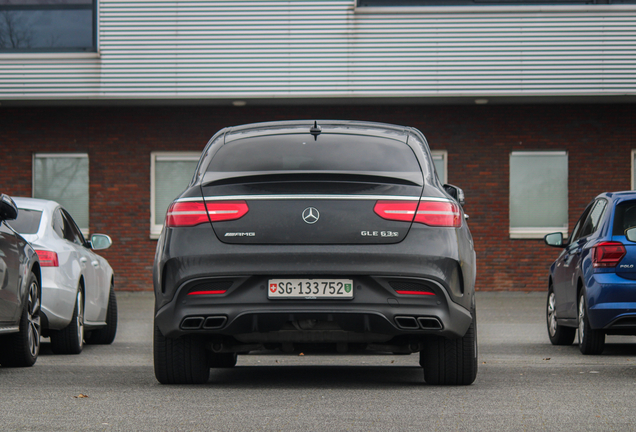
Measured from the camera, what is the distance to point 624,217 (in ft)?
31.8

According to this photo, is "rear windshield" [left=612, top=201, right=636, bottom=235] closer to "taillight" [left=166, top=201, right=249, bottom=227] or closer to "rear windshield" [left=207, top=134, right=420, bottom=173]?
"rear windshield" [left=207, top=134, right=420, bottom=173]

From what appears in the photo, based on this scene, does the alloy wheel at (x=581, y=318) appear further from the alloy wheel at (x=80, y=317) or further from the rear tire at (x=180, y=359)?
the alloy wheel at (x=80, y=317)

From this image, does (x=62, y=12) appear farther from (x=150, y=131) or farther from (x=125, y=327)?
(x=125, y=327)

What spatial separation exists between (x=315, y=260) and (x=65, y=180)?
16955 millimetres

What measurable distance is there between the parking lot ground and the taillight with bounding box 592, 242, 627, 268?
873 mm

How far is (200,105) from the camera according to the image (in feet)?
71.2

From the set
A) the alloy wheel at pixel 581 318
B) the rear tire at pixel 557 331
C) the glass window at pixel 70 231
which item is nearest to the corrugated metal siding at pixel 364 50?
the rear tire at pixel 557 331

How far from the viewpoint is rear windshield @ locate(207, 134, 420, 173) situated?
6.56 meters

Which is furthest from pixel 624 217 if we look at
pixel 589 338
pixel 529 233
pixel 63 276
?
pixel 529 233

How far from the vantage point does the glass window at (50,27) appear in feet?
69.1

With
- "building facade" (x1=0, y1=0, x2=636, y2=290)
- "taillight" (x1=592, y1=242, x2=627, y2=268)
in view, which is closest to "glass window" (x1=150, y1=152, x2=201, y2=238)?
"building facade" (x1=0, y1=0, x2=636, y2=290)

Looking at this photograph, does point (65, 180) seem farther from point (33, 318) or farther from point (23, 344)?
point (23, 344)

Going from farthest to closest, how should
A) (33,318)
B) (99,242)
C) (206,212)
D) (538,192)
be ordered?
(538,192) < (99,242) < (33,318) < (206,212)

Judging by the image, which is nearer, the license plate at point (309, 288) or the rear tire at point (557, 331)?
the license plate at point (309, 288)
